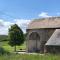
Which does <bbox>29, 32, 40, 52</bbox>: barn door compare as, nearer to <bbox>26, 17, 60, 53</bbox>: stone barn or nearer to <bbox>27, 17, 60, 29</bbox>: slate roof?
<bbox>26, 17, 60, 53</bbox>: stone barn

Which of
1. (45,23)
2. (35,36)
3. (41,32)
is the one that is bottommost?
(35,36)

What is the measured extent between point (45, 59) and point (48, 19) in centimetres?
4541

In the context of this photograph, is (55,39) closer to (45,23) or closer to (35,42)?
(45,23)

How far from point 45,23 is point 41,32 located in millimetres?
2226

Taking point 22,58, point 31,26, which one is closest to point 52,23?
point 31,26

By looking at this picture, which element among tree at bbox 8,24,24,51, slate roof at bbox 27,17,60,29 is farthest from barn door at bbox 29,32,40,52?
tree at bbox 8,24,24,51

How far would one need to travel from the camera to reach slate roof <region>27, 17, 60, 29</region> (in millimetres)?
55906

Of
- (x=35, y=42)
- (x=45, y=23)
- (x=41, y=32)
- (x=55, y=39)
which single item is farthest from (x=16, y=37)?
Result: (x=55, y=39)

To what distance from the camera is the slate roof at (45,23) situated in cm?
5591

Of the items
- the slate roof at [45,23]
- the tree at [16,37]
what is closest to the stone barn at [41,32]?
the slate roof at [45,23]

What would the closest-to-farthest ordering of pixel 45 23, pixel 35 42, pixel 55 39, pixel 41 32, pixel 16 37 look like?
pixel 55 39 < pixel 41 32 < pixel 45 23 < pixel 35 42 < pixel 16 37

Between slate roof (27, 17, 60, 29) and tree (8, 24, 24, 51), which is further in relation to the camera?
tree (8, 24, 24, 51)

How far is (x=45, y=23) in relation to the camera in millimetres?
57438

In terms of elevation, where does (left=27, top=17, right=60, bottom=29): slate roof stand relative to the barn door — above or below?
above
